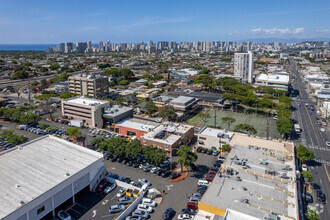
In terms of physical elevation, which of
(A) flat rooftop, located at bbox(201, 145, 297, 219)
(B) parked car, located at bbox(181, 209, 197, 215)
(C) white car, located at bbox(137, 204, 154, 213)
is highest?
(A) flat rooftop, located at bbox(201, 145, 297, 219)

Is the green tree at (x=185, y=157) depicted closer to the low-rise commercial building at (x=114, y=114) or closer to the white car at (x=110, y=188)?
the white car at (x=110, y=188)

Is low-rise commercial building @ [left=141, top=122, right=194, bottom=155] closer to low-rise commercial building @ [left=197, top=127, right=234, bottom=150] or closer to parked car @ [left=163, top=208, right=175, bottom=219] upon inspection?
low-rise commercial building @ [left=197, top=127, right=234, bottom=150]

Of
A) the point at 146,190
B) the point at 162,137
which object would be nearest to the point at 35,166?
the point at 146,190

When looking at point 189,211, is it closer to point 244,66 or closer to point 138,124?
point 138,124

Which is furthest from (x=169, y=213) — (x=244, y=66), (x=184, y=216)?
(x=244, y=66)

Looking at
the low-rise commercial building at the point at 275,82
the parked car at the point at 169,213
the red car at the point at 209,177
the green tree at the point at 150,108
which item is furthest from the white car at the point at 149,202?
the low-rise commercial building at the point at 275,82

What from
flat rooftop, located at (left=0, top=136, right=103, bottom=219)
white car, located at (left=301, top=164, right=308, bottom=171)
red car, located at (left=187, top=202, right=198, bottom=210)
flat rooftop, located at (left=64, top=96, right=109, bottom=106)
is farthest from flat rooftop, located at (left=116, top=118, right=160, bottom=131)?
white car, located at (left=301, top=164, right=308, bottom=171)

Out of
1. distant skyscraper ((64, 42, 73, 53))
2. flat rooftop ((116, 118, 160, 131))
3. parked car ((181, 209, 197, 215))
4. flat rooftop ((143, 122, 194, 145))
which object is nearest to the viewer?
parked car ((181, 209, 197, 215))
